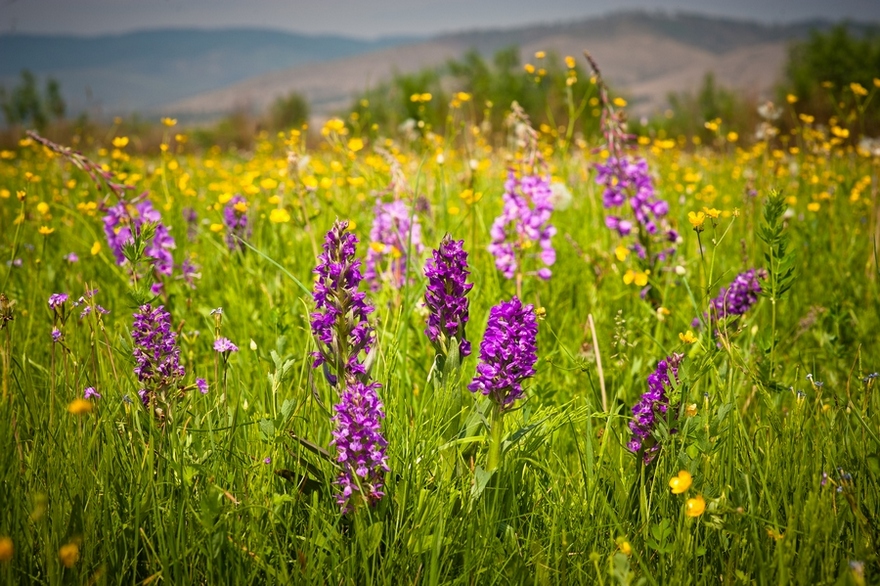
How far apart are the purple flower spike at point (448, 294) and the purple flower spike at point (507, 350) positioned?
104 mm

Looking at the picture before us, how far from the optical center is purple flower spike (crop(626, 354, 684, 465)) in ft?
5.27

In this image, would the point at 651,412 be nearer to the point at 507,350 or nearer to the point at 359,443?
the point at 507,350

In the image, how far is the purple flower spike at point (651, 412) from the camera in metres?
1.61

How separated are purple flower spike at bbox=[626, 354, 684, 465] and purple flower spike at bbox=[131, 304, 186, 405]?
1.23 meters

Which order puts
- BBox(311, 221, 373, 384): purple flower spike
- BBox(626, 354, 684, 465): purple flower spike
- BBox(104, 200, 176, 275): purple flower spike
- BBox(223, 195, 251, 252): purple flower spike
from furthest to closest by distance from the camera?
BBox(223, 195, 251, 252): purple flower spike < BBox(104, 200, 176, 275): purple flower spike < BBox(626, 354, 684, 465): purple flower spike < BBox(311, 221, 373, 384): purple flower spike

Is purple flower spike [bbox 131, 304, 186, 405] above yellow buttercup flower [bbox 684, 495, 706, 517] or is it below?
above

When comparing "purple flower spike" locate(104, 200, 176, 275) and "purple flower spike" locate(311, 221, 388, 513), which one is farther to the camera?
"purple flower spike" locate(104, 200, 176, 275)

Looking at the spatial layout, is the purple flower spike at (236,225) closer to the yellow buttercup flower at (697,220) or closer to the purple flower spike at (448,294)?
the purple flower spike at (448,294)

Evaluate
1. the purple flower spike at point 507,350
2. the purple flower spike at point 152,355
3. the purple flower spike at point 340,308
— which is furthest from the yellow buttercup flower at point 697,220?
the purple flower spike at point 152,355

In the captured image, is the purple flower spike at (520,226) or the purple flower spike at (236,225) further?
the purple flower spike at (236,225)

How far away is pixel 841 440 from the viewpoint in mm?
1752

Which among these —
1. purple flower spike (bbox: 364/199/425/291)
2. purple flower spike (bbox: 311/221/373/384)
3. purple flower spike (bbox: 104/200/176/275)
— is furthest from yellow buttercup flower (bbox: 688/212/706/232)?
purple flower spike (bbox: 104/200/176/275)

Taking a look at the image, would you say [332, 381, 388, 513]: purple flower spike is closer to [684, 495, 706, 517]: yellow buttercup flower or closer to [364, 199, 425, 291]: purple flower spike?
[684, 495, 706, 517]: yellow buttercup flower

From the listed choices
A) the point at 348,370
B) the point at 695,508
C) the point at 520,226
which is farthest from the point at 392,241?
the point at 695,508
